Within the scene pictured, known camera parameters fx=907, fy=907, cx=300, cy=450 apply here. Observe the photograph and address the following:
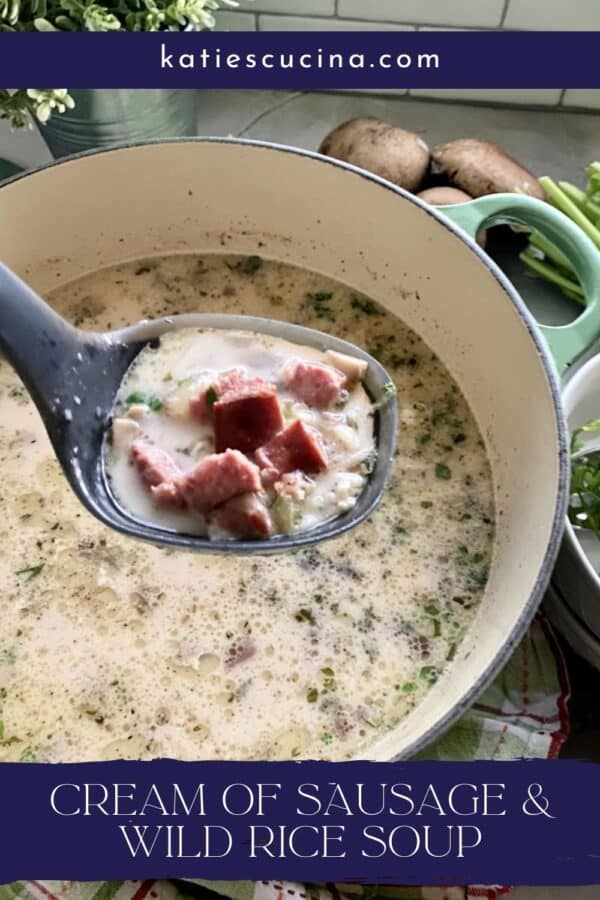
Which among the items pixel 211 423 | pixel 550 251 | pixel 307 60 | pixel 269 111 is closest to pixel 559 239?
pixel 550 251

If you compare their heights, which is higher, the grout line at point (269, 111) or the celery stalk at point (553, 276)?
the grout line at point (269, 111)

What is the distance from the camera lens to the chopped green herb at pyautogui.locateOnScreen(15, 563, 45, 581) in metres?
0.84

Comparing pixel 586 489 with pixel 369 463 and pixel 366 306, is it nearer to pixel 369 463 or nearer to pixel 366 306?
pixel 369 463

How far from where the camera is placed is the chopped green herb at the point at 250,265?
109cm

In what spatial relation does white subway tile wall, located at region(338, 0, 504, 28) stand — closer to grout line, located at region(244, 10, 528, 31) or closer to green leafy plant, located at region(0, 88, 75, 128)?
grout line, located at region(244, 10, 528, 31)

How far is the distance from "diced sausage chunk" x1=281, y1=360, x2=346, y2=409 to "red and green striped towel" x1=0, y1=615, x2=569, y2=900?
0.96 feet

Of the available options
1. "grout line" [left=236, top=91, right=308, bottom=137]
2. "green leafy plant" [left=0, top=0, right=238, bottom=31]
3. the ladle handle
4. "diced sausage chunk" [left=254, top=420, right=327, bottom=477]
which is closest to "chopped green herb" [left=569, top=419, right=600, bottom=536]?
"diced sausage chunk" [left=254, top=420, right=327, bottom=477]

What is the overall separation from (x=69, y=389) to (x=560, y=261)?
0.62 meters

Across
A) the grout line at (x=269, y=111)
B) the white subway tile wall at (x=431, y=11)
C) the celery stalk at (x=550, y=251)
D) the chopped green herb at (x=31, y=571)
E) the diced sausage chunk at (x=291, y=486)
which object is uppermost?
the white subway tile wall at (x=431, y=11)

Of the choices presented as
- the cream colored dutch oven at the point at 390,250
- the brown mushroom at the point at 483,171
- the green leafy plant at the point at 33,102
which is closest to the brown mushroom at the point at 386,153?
the brown mushroom at the point at 483,171

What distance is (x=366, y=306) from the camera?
3.49ft

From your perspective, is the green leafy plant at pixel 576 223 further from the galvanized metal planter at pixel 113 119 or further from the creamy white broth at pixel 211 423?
the galvanized metal planter at pixel 113 119

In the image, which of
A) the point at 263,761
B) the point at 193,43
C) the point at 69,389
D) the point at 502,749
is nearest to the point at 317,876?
the point at 263,761

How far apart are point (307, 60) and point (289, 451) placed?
685mm
